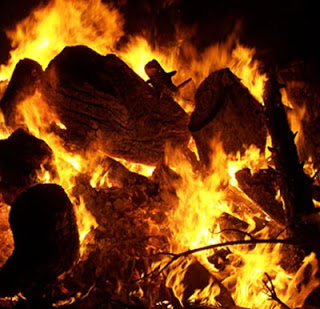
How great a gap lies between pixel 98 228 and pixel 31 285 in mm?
Answer: 910

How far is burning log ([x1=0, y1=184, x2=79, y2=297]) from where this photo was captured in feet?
9.55

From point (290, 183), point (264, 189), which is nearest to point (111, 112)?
point (264, 189)

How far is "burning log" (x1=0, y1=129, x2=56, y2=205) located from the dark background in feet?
6.38

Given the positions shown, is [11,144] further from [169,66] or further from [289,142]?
[289,142]

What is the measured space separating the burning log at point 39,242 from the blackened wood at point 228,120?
1.72 meters

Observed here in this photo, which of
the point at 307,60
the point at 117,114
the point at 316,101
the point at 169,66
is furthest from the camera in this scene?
the point at 169,66

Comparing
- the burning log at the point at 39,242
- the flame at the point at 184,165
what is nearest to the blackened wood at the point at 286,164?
the flame at the point at 184,165

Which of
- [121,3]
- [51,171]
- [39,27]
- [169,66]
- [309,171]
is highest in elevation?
[39,27]

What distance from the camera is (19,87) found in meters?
4.52

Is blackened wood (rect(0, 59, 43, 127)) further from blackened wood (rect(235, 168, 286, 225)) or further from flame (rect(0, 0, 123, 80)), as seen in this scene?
blackened wood (rect(235, 168, 286, 225))

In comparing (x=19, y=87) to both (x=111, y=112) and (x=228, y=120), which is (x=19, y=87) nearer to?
(x=111, y=112)

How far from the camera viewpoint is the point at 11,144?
13.1ft

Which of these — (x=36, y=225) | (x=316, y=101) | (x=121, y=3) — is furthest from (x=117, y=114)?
(x=316, y=101)

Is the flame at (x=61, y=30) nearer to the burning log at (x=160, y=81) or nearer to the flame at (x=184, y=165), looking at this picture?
the flame at (x=184, y=165)
